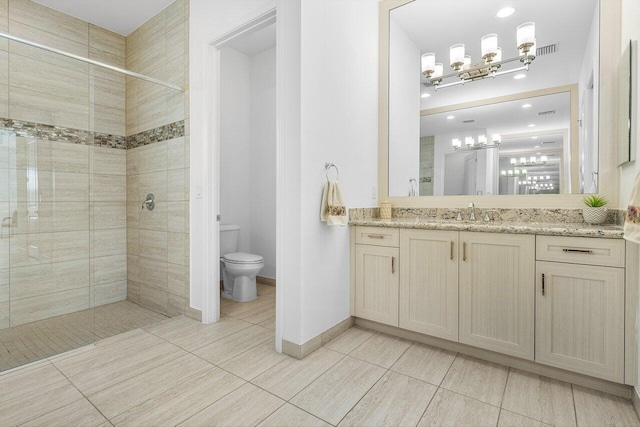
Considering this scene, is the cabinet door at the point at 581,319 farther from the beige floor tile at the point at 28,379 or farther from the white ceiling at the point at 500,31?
the beige floor tile at the point at 28,379

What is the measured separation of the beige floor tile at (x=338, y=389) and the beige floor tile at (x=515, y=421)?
596 millimetres

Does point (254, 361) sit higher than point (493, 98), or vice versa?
point (493, 98)

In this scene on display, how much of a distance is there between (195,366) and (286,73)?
6.14 ft

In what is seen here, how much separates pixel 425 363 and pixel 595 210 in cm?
134

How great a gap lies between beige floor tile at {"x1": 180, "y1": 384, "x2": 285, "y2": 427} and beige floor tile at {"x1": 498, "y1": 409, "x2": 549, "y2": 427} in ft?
3.30

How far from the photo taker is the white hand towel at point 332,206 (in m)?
2.04

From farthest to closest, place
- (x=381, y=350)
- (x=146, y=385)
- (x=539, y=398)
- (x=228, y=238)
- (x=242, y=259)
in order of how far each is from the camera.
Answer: (x=228, y=238) → (x=242, y=259) → (x=381, y=350) → (x=146, y=385) → (x=539, y=398)

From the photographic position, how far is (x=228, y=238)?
11.4ft

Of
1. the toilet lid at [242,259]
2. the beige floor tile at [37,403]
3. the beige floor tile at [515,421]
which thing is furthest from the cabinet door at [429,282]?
the beige floor tile at [37,403]

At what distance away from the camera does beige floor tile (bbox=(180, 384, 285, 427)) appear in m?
1.35

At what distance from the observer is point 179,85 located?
8.86ft

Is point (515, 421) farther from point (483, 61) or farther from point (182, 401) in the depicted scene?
point (483, 61)

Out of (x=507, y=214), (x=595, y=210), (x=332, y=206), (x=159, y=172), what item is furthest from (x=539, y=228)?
(x=159, y=172)

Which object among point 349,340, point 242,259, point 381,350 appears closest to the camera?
point 381,350
